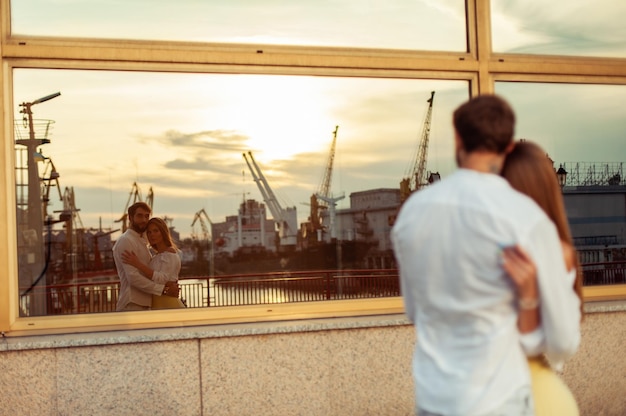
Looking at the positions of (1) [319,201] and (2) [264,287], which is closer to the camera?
(2) [264,287]

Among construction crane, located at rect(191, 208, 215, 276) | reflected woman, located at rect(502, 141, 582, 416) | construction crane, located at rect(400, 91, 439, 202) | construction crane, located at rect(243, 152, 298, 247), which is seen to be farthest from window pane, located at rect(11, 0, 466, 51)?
construction crane, located at rect(191, 208, 215, 276)

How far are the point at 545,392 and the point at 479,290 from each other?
0.43 m

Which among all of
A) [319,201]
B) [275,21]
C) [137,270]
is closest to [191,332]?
[137,270]

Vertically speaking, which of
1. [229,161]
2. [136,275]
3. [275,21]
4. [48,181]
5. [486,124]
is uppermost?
[275,21]

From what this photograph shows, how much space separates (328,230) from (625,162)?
20.5ft

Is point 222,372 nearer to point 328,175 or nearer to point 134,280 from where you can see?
point 134,280

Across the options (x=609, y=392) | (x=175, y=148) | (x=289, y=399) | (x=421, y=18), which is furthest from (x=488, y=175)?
(x=175, y=148)

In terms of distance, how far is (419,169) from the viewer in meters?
12.8

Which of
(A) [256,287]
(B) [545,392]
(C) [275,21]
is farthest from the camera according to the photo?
(A) [256,287]

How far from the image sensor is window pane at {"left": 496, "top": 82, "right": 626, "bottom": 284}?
8.83 metres

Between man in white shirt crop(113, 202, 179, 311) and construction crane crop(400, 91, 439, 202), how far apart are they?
4477 mm

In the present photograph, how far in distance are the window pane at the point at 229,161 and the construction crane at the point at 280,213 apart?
3 cm

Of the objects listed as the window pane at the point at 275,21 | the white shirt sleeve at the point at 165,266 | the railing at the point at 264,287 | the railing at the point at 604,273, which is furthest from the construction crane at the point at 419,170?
the white shirt sleeve at the point at 165,266

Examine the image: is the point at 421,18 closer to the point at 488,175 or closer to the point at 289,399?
the point at 289,399
